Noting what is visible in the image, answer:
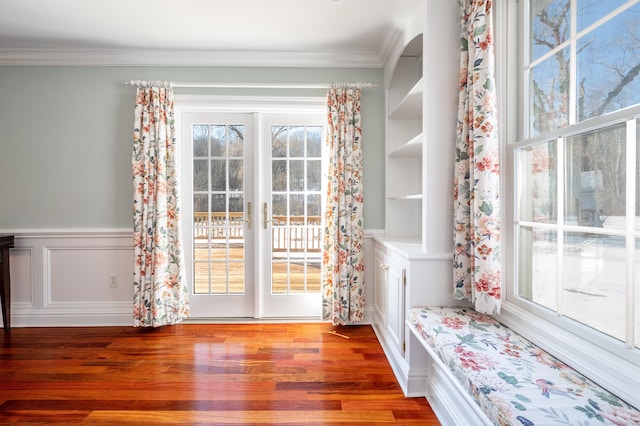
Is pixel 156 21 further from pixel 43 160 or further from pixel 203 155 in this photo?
pixel 43 160

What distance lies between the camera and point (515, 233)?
1.82 meters

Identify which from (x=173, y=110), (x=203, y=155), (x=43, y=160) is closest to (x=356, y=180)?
(x=203, y=155)

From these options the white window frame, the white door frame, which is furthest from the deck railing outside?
the white window frame

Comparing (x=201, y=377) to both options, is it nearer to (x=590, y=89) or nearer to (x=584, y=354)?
(x=584, y=354)

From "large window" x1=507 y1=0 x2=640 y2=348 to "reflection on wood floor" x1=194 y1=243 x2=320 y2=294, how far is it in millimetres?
2004

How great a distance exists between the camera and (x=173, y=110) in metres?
3.18

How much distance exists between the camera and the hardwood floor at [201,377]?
1.94m

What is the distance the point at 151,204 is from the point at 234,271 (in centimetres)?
97

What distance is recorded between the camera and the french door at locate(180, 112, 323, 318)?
11.0ft

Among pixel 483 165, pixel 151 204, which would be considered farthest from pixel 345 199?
pixel 151 204

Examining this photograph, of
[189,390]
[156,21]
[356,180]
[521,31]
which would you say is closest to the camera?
[521,31]

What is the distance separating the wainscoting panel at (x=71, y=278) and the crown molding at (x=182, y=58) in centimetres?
157

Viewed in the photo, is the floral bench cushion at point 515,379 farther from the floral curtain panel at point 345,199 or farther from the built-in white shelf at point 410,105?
the built-in white shelf at point 410,105

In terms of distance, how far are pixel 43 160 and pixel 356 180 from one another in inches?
114
